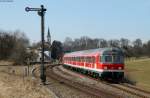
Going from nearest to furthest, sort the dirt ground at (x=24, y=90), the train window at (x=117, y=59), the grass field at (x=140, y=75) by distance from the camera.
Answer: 1. the dirt ground at (x=24, y=90)
2. the grass field at (x=140, y=75)
3. the train window at (x=117, y=59)

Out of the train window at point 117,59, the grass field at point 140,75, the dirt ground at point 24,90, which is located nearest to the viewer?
the dirt ground at point 24,90

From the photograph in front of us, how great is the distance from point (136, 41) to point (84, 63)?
133m

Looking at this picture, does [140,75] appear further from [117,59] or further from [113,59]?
[113,59]

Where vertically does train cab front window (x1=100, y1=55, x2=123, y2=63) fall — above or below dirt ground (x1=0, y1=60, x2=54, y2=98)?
above

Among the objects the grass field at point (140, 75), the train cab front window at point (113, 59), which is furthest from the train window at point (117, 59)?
the grass field at point (140, 75)

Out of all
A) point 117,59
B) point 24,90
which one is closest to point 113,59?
point 117,59

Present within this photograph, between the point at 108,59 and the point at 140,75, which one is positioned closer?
the point at 108,59

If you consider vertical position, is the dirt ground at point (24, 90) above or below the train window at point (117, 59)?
below

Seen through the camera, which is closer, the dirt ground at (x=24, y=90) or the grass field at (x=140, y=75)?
the dirt ground at (x=24, y=90)

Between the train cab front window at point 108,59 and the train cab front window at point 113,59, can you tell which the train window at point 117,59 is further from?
the train cab front window at point 108,59

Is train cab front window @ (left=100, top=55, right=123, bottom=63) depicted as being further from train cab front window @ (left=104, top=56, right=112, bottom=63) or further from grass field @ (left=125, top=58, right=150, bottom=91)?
grass field @ (left=125, top=58, right=150, bottom=91)

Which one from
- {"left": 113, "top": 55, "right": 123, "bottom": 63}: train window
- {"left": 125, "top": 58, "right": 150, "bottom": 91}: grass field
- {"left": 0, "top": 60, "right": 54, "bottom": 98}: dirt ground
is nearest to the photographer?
{"left": 0, "top": 60, "right": 54, "bottom": 98}: dirt ground

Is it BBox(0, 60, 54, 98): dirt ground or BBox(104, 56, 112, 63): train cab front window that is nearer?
BBox(0, 60, 54, 98): dirt ground

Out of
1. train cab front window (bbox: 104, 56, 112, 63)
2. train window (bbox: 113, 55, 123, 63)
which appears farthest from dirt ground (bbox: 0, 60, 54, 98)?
train window (bbox: 113, 55, 123, 63)
